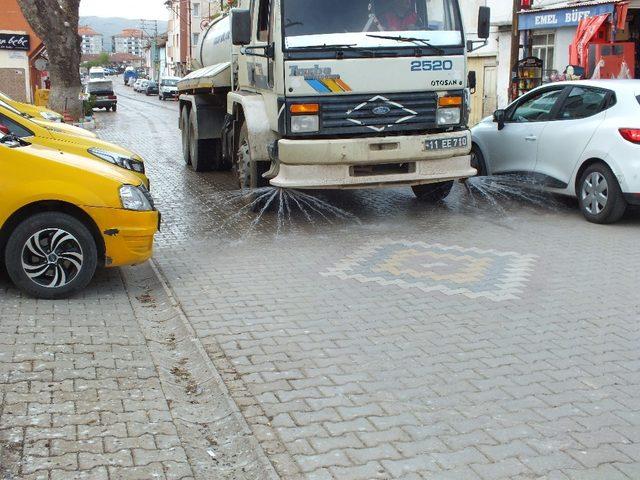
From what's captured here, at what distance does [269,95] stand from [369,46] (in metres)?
1.39

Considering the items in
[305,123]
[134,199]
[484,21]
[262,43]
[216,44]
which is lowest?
[134,199]

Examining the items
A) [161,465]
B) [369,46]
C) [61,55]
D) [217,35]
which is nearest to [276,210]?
[369,46]

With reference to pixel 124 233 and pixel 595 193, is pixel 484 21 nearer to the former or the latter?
pixel 595 193

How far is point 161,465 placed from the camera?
12.9 ft

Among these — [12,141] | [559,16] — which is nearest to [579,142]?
[12,141]

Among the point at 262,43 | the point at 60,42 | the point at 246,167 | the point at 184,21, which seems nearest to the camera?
the point at 262,43

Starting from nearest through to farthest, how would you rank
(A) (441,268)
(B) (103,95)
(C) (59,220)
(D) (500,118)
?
(C) (59,220)
(A) (441,268)
(D) (500,118)
(B) (103,95)

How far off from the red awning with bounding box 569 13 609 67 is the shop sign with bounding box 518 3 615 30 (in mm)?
233

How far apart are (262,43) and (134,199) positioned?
4.07 metres

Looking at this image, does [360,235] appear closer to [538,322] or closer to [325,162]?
[325,162]

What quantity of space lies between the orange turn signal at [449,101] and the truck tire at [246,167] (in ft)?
7.44

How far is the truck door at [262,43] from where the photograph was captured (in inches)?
391

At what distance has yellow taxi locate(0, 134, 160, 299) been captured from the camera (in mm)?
6523

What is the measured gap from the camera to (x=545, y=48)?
2389 centimetres
